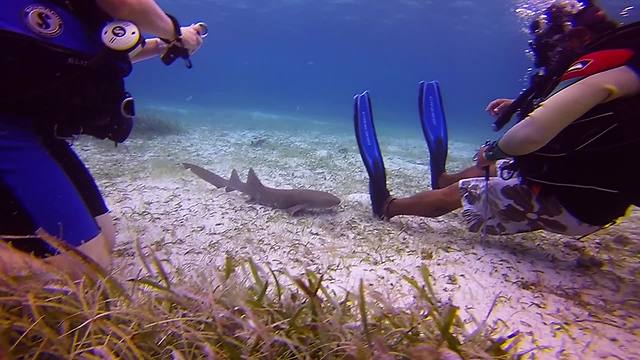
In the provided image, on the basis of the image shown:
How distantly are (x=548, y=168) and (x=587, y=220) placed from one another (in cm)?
62

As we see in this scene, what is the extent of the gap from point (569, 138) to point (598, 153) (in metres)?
0.26

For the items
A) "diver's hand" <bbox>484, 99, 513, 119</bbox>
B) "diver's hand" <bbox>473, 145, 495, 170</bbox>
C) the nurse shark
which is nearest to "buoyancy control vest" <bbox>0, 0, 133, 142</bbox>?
the nurse shark

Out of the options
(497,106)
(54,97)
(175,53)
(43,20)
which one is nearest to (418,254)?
(497,106)

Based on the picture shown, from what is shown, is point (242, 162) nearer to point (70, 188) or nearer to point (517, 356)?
point (70, 188)

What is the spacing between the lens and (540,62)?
143 inches

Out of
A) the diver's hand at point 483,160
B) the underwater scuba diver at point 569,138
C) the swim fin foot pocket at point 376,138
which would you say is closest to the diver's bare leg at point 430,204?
the underwater scuba diver at point 569,138

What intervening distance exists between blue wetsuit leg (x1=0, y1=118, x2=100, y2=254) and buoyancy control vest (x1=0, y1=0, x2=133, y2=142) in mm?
158

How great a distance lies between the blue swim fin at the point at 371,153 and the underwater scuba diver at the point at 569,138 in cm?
105

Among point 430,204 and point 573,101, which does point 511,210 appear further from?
point 573,101

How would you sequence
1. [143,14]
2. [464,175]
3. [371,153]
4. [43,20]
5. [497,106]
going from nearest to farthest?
1. [43,20]
2. [143,14]
3. [497,106]
4. [371,153]
5. [464,175]

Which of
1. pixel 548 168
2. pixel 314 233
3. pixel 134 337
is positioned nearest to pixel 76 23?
pixel 134 337

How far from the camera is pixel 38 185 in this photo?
7.54 feet

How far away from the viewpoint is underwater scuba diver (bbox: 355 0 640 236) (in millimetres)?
2727

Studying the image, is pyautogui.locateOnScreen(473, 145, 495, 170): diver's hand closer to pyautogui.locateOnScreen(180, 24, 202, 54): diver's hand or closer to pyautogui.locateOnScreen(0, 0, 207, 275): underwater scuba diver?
pyautogui.locateOnScreen(180, 24, 202, 54): diver's hand
